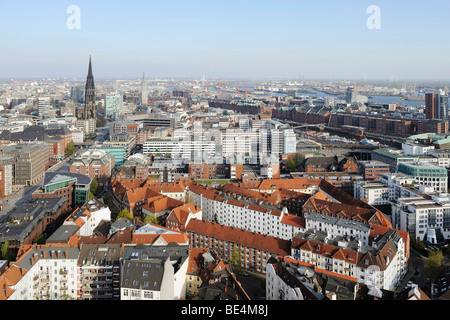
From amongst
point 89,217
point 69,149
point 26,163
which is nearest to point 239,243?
point 89,217

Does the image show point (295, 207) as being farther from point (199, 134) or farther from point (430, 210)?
point (199, 134)

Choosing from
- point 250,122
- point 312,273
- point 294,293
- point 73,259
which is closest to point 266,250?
point 312,273

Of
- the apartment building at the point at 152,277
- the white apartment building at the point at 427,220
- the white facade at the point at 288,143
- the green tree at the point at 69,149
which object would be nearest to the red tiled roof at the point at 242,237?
the apartment building at the point at 152,277

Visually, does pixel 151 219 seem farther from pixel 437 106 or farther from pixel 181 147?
pixel 437 106

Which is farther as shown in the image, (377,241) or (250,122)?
(250,122)

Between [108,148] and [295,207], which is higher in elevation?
[108,148]
